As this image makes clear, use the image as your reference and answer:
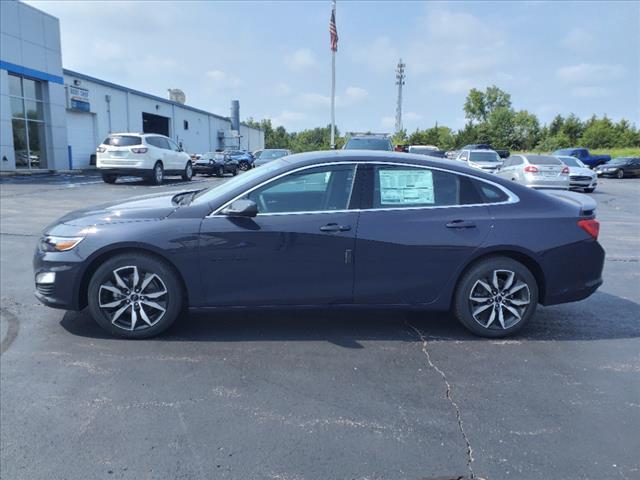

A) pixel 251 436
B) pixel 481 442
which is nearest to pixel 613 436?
pixel 481 442

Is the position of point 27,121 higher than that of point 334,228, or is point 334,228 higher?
point 27,121

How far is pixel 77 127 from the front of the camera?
98.0 ft

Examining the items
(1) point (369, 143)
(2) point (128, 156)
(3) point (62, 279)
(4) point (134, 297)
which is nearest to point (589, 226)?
(4) point (134, 297)

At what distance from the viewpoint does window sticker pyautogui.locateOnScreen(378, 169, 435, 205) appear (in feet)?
13.8

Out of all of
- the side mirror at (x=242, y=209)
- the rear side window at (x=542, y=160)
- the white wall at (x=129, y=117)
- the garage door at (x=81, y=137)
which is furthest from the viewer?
the white wall at (x=129, y=117)

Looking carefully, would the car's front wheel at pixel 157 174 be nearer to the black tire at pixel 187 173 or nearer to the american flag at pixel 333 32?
the black tire at pixel 187 173

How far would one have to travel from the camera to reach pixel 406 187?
167 inches

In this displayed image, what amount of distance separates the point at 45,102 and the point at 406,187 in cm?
2699

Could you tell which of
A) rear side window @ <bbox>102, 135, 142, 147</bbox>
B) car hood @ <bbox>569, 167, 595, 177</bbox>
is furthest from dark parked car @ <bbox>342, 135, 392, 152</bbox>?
rear side window @ <bbox>102, 135, 142, 147</bbox>

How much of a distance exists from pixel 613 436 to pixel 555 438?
0.35 m

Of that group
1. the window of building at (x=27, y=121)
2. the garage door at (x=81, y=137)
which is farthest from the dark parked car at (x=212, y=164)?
the window of building at (x=27, y=121)

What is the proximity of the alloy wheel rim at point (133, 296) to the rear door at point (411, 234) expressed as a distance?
64.1 inches

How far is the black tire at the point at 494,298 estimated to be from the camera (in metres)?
4.21

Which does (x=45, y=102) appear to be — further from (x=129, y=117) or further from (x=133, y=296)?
(x=133, y=296)
